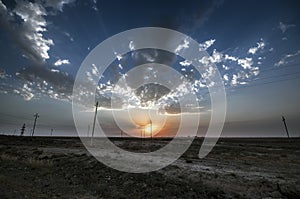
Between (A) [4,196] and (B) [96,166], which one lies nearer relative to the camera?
(A) [4,196]

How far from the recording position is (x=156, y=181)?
453 inches

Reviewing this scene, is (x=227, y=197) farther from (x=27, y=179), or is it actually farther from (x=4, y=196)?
(x=27, y=179)

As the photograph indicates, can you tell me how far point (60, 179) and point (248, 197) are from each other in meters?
11.6

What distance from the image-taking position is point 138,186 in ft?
35.2

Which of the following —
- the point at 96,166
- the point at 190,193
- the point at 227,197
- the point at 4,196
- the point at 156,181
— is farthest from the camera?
the point at 96,166

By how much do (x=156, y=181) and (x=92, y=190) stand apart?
3926 millimetres

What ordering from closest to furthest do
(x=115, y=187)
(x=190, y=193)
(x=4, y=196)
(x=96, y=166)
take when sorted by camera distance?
(x=4, y=196) < (x=190, y=193) < (x=115, y=187) < (x=96, y=166)

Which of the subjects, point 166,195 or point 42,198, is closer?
point 42,198

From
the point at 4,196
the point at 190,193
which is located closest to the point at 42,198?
the point at 4,196

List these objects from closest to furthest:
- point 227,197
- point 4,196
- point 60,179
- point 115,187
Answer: point 4,196 → point 227,197 → point 115,187 → point 60,179

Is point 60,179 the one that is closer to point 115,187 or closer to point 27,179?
point 27,179

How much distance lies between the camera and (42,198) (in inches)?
322

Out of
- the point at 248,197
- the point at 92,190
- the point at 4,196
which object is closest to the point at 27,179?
the point at 4,196

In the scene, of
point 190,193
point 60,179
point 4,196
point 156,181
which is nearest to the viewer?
point 4,196
